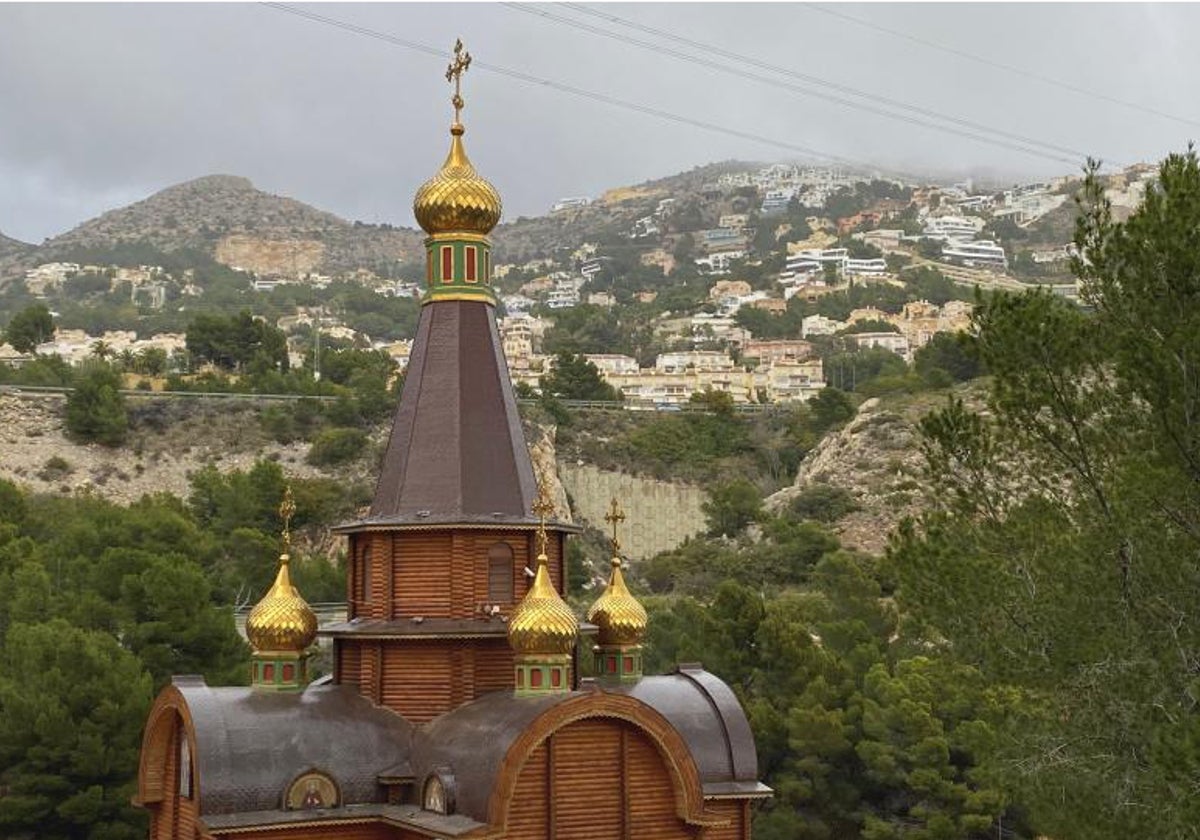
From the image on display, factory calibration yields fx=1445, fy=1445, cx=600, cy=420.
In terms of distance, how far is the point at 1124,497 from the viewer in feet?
41.9

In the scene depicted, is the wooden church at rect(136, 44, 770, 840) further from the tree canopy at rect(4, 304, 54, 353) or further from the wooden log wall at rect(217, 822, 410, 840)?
the tree canopy at rect(4, 304, 54, 353)

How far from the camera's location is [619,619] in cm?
1806

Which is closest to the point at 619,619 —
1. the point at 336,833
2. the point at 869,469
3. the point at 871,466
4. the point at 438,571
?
the point at 438,571

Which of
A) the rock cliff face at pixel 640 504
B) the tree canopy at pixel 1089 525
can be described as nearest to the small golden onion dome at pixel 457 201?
the tree canopy at pixel 1089 525

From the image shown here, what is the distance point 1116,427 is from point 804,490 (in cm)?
4435

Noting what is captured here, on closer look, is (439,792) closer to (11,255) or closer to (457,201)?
(457,201)

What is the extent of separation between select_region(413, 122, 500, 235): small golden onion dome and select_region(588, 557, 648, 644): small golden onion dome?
15.7 ft

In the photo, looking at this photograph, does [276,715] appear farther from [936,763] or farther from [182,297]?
[182,297]

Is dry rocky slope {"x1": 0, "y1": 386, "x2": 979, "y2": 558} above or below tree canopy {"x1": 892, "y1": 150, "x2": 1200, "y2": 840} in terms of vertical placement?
above

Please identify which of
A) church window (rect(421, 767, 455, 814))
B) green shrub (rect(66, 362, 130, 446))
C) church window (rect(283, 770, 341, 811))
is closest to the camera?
church window (rect(421, 767, 455, 814))

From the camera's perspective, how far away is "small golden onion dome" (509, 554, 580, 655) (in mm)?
15258

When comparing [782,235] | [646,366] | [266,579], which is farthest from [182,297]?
[266,579]

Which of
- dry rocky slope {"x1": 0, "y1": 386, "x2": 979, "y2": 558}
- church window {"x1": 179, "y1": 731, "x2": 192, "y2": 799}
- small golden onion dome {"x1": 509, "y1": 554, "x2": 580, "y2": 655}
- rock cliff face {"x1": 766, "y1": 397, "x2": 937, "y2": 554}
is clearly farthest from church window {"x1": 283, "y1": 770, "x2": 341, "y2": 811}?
rock cliff face {"x1": 766, "y1": 397, "x2": 937, "y2": 554}

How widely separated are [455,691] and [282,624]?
7.32 feet
